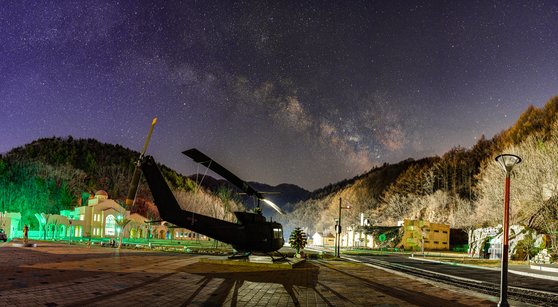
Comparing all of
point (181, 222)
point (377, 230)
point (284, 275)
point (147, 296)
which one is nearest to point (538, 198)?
point (284, 275)

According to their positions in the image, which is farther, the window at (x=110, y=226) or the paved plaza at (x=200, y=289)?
the window at (x=110, y=226)

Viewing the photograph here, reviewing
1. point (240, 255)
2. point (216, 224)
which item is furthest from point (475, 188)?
point (216, 224)

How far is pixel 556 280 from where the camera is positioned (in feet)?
66.4

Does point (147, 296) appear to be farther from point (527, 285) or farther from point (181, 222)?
point (527, 285)

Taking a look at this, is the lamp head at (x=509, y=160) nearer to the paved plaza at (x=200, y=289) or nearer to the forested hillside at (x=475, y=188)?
the paved plaza at (x=200, y=289)

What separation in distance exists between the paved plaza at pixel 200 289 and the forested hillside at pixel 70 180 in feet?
133

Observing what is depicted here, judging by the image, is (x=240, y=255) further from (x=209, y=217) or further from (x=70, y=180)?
(x=70, y=180)

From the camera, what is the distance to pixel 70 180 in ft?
386

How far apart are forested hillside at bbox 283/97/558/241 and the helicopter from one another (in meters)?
23.5

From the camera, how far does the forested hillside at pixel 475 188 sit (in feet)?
116

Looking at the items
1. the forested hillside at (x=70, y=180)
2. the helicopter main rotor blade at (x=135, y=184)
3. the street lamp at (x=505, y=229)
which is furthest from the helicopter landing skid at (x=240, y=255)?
the forested hillside at (x=70, y=180)

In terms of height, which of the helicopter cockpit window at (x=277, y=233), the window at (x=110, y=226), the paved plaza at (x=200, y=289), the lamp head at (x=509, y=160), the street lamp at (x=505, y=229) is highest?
the lamp head at (x=509, y=160)

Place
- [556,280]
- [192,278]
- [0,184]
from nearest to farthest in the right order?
[192,278]
[556,280]
[0,184]

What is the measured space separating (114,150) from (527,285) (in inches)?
7434
